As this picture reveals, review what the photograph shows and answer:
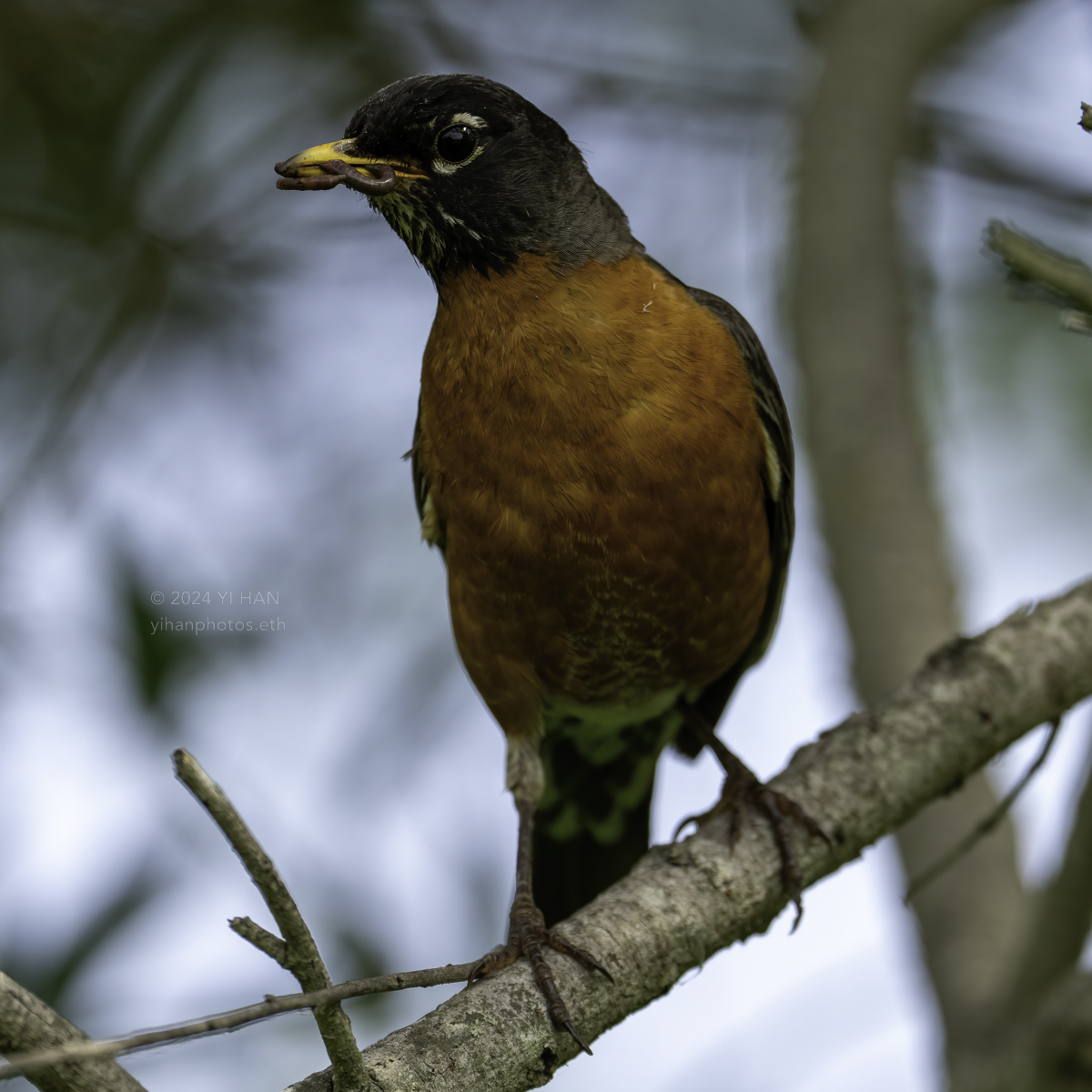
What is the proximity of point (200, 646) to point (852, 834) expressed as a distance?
6.96 feet

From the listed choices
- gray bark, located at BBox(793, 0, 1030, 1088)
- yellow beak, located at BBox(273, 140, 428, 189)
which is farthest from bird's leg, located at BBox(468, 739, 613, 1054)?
yellow beak, located at BBox(273, 140, 428, 189)

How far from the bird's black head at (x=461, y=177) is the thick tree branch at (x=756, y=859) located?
149 cm

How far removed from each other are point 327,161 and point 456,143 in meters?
0.36

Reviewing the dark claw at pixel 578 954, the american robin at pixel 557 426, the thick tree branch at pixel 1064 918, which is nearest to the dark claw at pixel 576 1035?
the dark claw at pixel 578 954

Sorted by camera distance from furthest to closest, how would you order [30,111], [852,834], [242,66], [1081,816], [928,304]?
1. [928,304]
2. [242,66]
3. [30,111]
4. [852,834]
5. [1081,816]

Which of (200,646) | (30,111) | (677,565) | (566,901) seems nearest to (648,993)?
(677,565)

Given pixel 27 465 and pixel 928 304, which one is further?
pixel 928 304

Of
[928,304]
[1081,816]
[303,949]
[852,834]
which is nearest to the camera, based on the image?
[303,949]

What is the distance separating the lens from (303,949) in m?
1.58

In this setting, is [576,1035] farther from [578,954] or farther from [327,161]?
[327,161]

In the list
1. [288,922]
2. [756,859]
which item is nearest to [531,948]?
[756,859]

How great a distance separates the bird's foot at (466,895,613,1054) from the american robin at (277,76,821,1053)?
0.03 meters

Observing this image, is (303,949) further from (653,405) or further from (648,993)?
(653,405)

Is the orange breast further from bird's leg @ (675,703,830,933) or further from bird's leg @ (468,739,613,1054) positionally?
bird's leg @ (468,739,613,1054)
